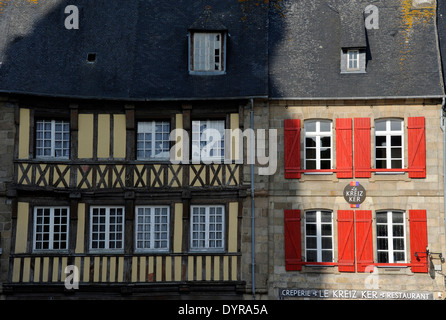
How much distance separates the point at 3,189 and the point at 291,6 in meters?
8.80

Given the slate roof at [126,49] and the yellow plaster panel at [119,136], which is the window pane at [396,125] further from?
Answer: the yellow plaster panel at [119,136]

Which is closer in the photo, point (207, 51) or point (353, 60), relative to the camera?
point (353, 60)

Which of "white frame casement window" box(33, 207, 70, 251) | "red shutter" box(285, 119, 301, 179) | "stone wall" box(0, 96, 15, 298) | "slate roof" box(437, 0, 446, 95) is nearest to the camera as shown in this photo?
"stone wall" box(0, 96, 15, 298)

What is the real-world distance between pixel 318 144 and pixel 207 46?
375 centimetres

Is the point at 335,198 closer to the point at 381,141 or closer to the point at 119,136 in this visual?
the point at 381,141

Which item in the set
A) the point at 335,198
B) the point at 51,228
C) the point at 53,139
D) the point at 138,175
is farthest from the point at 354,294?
the point at 53,139

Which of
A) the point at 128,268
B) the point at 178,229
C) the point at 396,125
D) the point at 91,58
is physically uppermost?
the point at 91,58

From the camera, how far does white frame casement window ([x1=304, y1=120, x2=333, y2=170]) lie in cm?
2062

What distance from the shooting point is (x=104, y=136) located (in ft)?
67.6

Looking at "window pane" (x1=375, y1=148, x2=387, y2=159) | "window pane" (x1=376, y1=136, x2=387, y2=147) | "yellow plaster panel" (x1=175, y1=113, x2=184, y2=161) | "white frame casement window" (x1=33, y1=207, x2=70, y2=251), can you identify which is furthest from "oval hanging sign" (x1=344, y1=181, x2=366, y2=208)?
"white frame casement window" (x1=33, y1=207, x2=70, y2=251)

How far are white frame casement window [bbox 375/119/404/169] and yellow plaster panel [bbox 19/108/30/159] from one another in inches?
333

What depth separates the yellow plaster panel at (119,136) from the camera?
20500 millimetres

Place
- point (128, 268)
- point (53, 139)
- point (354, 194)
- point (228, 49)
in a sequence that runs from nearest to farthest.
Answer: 1. point (128, 268)
2. point (354, 194)
3. point (53, 139)
4. point (228, 49)

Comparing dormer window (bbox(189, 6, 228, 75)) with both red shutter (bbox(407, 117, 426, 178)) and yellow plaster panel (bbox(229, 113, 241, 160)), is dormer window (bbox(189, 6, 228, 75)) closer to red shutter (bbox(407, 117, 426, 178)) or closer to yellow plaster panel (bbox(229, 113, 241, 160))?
yellow plaster panel (bbox(229, 113, 241, 160))
